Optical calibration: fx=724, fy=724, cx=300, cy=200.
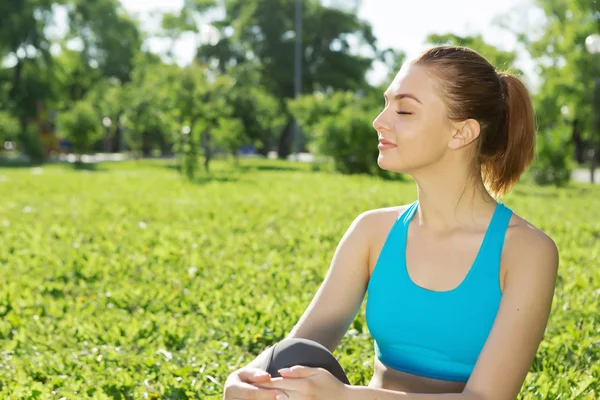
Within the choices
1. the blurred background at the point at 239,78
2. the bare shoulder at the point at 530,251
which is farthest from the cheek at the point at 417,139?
the blurred background at the point at 239,78

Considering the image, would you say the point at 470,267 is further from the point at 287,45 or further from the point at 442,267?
the point at 287,45

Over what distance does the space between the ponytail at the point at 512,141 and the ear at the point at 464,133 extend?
14 cm

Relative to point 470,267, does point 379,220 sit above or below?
above

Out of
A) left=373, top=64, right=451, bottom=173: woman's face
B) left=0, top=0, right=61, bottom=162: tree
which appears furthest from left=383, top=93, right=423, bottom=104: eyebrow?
left=0, top=0, right=61, bottom=162: tree

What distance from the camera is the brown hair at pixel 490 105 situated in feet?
7.60

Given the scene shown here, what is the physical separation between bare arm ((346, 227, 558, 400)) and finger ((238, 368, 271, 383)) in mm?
280

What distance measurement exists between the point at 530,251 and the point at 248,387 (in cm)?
93

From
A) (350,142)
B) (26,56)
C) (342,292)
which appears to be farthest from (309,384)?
(26,56)

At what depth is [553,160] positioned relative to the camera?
21.5m

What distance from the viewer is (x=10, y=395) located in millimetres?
3660

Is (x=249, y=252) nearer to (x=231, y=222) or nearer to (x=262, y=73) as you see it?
(x=231, y=222)

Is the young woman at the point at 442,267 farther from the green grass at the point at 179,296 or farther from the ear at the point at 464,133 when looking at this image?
the green grass at the point at 179,296

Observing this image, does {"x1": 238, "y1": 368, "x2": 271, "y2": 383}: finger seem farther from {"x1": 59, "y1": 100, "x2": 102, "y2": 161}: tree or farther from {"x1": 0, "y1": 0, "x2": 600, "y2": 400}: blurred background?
{"x1": 59, "y1": 100, "x2": 102, "y2": 161}: tree

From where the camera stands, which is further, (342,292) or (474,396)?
(342,292)
